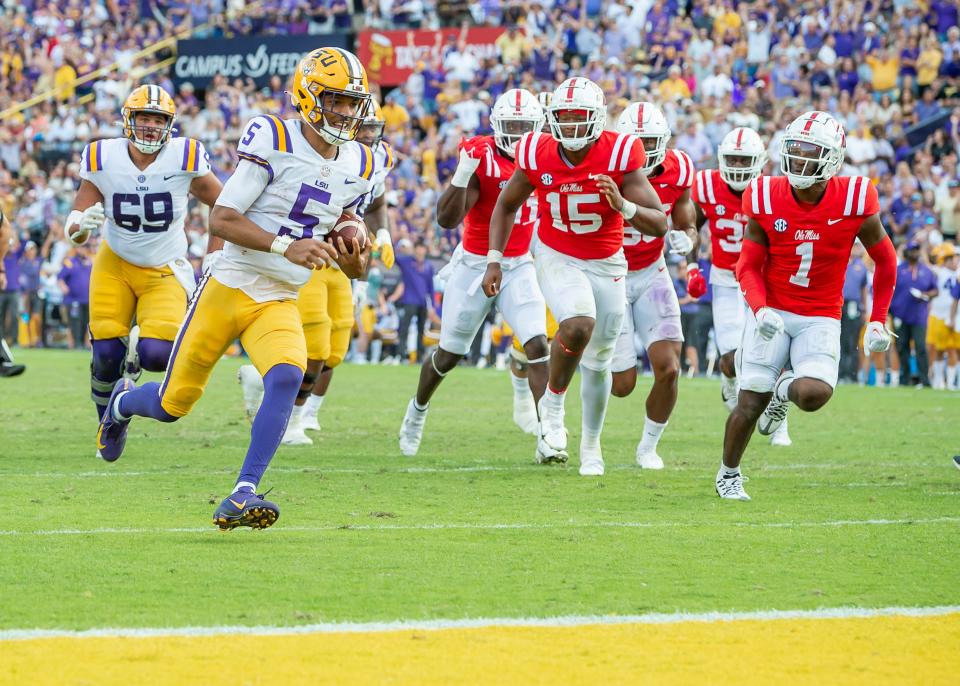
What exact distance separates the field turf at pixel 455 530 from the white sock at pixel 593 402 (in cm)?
22

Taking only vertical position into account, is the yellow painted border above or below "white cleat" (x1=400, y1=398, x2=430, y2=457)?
above

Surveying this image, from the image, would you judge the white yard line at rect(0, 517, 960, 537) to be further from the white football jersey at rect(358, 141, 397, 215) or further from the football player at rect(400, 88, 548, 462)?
the football player at rect(400, 88, 548, 462)

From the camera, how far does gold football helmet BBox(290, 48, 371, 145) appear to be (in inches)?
227

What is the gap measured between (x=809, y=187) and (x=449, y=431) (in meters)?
4.23

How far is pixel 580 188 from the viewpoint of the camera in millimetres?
7781

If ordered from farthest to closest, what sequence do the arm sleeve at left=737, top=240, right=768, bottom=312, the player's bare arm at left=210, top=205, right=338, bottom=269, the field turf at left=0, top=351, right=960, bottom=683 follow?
the arm sleeve at left=737, top=240, right=768, bottom=312, the player's bare arm at left=210, top=205, right=338, bottom=269, the field turf at left=0, top=351, right=960, bottom=683

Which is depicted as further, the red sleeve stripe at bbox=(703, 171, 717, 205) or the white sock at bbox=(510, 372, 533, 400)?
the white sock at bbox=(510, 372, 533, 400)

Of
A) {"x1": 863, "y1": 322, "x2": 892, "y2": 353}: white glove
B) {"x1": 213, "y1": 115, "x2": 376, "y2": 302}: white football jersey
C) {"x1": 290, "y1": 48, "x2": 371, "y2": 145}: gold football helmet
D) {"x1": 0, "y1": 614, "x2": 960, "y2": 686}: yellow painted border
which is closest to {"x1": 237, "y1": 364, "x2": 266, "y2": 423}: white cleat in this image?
{"x1": 213, "y1": 115, "x2": 376, "y2": 302}: white football jersey

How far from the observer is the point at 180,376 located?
611 cm

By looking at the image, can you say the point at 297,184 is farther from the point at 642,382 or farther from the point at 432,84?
the point at 432,84

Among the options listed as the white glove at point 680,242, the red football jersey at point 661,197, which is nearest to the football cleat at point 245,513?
the red football jersey at point 661,197

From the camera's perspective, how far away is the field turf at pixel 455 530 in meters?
4.55

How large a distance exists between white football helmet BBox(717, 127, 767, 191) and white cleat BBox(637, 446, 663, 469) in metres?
2.04

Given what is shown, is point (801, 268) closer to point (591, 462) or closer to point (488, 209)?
point (591, 462)
